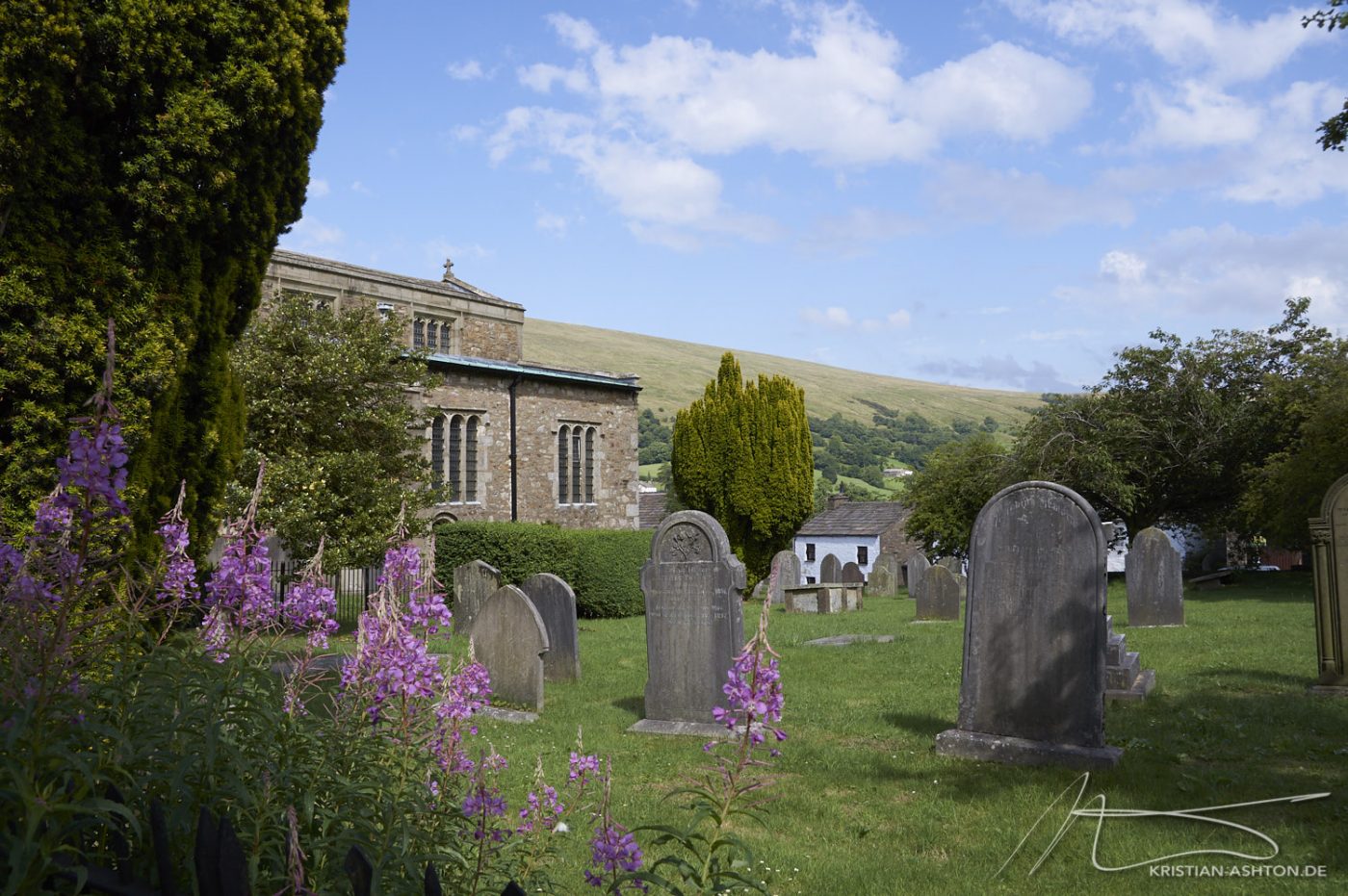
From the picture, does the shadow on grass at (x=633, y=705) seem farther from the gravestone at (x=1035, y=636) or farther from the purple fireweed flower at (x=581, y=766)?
the purple fireweed flower at (x=581, y=766)

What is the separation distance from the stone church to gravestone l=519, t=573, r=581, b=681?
16.6m

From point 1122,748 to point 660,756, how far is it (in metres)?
3.68

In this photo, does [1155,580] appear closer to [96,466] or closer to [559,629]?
→ [559,629]

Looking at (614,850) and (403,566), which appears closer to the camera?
(614,850)

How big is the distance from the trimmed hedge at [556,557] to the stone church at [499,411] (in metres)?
3.68

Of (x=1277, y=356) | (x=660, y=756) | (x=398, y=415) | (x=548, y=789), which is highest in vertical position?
(x=1277, y=356)

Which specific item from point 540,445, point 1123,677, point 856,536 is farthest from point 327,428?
point 856,536

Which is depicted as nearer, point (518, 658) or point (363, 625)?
point (363, 625)

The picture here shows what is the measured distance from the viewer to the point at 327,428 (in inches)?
794

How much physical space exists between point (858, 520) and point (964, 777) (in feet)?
183

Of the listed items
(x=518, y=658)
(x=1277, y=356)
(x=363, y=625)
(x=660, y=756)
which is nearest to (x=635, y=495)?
(x=1277, y=356)

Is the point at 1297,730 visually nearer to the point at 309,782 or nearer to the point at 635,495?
the point at 309,782

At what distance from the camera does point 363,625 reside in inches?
133

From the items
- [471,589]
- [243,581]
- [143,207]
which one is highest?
[143,207]
